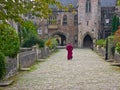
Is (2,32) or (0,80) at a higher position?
(2,32)

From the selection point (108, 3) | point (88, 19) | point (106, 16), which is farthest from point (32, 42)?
point (108, 3)

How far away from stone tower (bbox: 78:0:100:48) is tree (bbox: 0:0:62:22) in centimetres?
6695

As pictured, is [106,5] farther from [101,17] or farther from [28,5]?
[28,5]

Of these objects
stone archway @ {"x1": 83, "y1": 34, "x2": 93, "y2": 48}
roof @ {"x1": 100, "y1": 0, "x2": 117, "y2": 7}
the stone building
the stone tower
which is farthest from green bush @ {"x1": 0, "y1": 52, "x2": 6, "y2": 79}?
roof @ {"x1": 100, "y1": 0, "x2": 117, "y2": 7}

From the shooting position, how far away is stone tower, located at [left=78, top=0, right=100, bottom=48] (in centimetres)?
7631

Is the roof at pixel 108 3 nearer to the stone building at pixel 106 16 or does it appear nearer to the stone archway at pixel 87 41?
the stone building at pixel 106 16

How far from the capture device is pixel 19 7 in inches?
365

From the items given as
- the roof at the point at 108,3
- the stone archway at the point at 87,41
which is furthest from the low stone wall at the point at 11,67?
the roof at the point at 108,3

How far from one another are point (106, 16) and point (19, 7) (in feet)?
236

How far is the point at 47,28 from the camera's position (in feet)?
264

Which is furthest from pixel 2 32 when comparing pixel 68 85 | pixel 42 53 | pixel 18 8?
pixel 42 53

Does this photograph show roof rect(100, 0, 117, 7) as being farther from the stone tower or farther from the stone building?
the stone tower

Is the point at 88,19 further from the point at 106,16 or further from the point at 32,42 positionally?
the point at 32,42

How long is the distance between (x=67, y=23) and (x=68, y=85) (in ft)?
217
